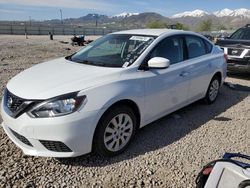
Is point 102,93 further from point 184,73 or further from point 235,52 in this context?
point 235,52

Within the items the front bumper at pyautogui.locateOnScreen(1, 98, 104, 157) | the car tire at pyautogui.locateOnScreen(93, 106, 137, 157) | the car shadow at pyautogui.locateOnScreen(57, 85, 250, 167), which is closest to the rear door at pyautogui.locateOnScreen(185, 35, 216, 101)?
the car shadow at pyautogui.locateOnScreen(57, 85, 250, 167)

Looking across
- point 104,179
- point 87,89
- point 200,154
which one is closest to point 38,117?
point 87,89

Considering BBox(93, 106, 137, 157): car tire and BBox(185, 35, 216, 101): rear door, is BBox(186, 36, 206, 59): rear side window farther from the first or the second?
BBox(93, 106, 137, 157): car tire

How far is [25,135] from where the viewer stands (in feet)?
10.1

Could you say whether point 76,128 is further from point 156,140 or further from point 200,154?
point 200,154

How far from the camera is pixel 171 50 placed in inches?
176

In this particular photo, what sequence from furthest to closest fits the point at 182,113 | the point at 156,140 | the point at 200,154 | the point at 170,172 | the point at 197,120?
1. the point at 182,113
2. the point at 197,120
3. the point at 156,140
4. the point at 200,154
5. the point at 170,172

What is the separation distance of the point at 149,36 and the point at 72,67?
52.1 inches

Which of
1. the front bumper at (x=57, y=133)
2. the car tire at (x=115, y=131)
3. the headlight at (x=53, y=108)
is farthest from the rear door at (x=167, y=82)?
the headlight at (x=53, y=108)

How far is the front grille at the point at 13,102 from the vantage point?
3.12m

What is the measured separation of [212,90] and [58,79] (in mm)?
3552

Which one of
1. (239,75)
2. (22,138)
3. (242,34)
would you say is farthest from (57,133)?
(242,34)

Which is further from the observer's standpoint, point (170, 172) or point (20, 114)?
point (170, 172)

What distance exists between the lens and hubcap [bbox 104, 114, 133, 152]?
3.46 meters
